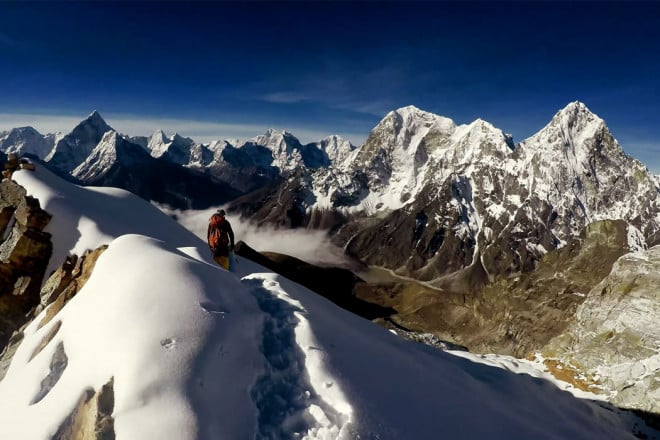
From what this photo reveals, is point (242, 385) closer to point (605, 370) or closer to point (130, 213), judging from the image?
point (130, 213)

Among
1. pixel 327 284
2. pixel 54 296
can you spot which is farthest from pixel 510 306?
pixel 54 296

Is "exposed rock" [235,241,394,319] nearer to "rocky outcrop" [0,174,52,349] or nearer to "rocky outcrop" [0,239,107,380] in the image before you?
"rocky outcrop" [0,174,52,349]

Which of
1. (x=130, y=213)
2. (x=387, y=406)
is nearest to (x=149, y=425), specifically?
(x=387, y=406)

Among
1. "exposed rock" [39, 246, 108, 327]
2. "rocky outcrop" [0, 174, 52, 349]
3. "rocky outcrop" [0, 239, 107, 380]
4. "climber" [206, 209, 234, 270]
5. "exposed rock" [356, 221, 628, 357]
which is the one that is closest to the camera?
"rocky outcrop" [0, 239, 107, 380]

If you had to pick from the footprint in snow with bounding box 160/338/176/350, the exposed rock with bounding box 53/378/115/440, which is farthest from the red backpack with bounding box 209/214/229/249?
the exposed rock with bounding box 53/378/115/440

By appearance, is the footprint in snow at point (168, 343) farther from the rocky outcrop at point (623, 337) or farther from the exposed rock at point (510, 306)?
the exposed rock at point (510, 306)

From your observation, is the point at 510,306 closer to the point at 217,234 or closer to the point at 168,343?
the point at 217,234
